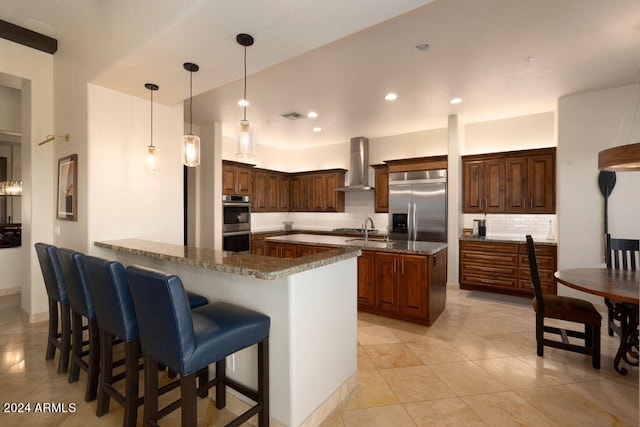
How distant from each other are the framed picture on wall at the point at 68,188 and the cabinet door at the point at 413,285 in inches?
135

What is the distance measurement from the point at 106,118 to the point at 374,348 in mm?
3378

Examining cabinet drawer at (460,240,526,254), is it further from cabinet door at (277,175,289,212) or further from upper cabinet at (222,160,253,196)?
upper cabinet at (222,160,253,196)

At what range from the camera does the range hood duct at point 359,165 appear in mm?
6383

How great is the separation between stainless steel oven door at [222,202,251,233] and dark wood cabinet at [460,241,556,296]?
13.1 ft

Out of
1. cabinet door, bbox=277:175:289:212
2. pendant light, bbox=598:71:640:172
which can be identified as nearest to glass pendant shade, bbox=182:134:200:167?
pendant light, bbox=598:71:640:172

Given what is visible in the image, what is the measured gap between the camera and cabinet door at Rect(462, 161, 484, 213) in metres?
5.10

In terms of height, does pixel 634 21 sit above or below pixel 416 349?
above

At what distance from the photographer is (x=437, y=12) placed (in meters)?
2.32

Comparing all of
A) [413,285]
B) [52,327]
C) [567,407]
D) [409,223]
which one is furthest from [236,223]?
[567,407]

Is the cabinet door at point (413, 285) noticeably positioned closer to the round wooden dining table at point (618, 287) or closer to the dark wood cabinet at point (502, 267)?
the round wooden dining table at point (618, 287)

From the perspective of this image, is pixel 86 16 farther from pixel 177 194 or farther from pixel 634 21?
pixel 634 21

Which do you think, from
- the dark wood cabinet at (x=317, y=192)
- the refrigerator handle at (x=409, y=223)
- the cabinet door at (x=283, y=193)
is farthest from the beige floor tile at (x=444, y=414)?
the cabinet door at (x=283, y=193)

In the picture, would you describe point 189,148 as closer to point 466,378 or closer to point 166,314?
point 166,314

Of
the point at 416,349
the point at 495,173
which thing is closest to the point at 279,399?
the point at 416,349
